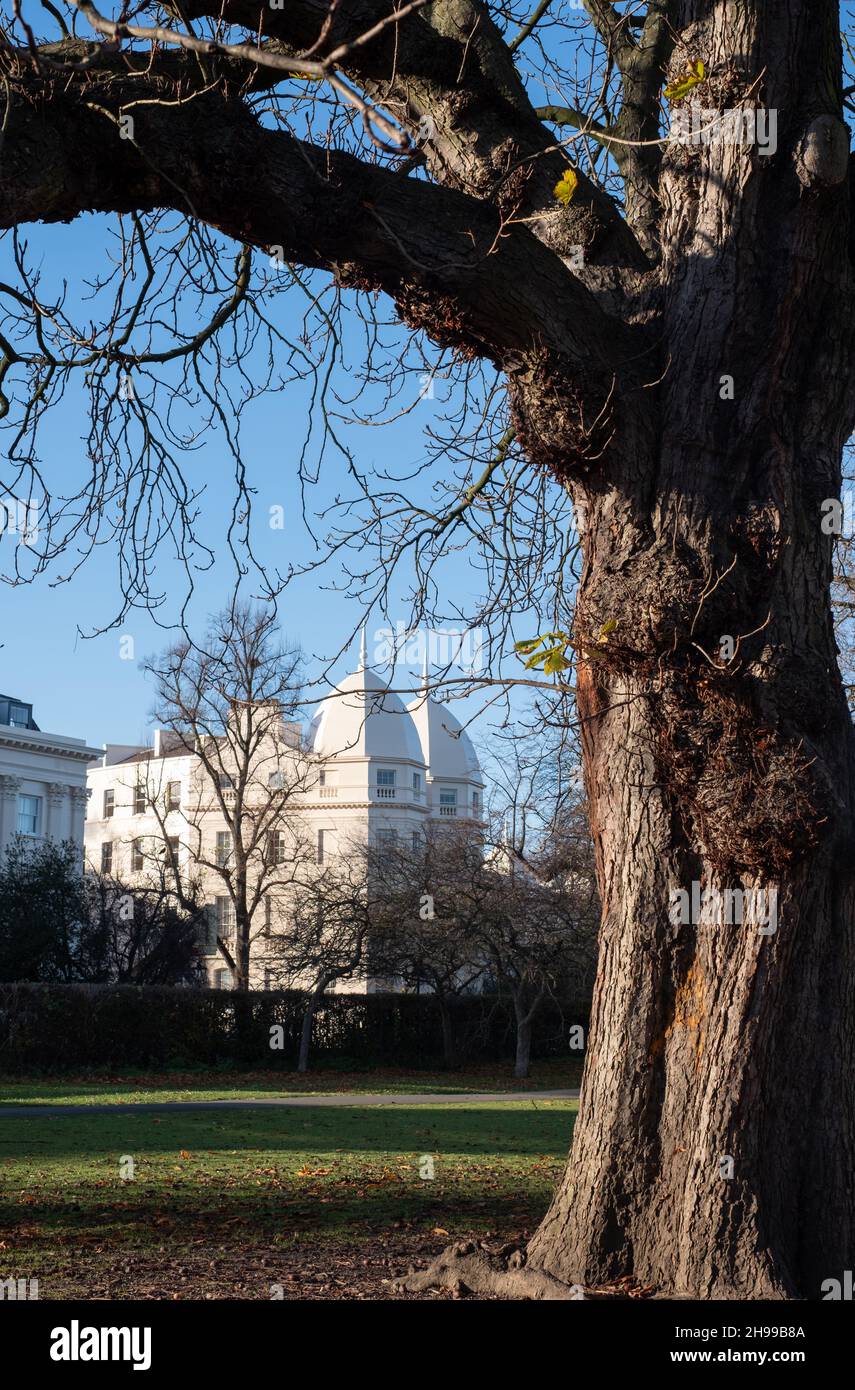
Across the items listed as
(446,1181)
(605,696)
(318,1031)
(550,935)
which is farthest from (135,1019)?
(605,696)

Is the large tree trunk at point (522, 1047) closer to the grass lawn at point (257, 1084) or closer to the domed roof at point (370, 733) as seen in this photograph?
the grass lawn at point (257, 1084)

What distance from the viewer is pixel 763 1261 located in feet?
→ 17.6

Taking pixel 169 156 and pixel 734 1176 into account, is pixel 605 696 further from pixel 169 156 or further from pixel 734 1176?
pixel 169 156

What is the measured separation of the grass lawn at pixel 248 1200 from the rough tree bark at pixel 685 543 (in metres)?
1.01

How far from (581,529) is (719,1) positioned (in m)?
2.66

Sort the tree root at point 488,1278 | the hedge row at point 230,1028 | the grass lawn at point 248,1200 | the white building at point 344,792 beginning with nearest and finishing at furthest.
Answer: the tree root at point 488,1278 → the grass lawn at point 248,1200 → the hedge row at point 230,1028 → the white building at point 344,792

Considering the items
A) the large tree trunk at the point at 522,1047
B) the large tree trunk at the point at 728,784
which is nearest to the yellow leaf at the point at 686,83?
the large tree trunk at the point at 728,784

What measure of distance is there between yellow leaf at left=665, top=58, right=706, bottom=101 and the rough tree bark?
26cm

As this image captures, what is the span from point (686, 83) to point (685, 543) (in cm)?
209

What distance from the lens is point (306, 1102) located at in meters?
20.3

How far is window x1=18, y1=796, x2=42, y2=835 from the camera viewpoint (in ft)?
180

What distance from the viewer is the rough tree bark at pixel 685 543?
5508mm

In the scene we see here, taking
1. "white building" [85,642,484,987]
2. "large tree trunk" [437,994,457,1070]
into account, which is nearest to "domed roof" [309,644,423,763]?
"white building" [85,642,484,987]
